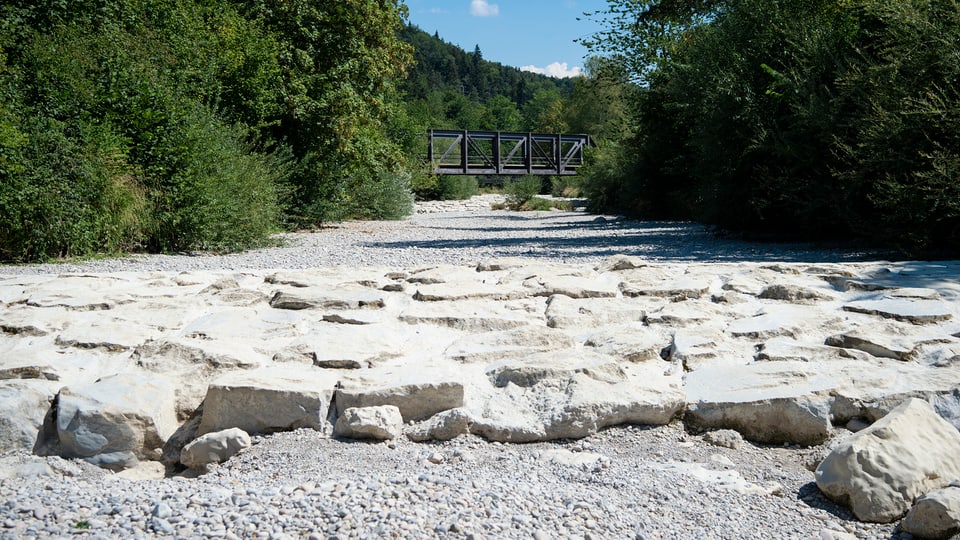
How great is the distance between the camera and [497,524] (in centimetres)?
250

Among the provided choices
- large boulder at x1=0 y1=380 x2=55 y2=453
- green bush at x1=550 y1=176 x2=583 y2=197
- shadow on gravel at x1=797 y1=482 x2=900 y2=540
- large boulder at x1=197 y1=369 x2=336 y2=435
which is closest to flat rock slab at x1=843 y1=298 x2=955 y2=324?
shadow on gravel at x1=797 y1=482 x2=900 y2=540

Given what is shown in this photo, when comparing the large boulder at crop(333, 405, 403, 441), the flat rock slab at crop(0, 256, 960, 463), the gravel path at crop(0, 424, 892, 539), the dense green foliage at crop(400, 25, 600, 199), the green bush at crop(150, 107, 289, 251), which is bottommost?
the gravel path at crop(0, 424, 892, 539)

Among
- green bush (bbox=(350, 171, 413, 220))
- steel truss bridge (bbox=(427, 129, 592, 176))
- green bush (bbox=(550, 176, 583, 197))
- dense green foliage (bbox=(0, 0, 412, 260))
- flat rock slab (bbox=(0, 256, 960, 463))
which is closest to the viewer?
flat rock slab (bbox=(0, 256, 960, 463))

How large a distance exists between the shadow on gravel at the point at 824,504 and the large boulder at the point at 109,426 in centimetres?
264

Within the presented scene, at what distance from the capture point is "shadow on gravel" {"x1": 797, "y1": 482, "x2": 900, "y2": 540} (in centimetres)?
262

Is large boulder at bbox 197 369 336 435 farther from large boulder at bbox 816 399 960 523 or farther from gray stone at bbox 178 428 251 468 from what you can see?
large boulder at bbox 816 399 960 523

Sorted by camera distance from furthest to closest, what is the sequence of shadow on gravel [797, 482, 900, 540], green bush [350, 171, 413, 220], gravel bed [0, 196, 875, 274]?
1. green bush [350, 171, 413, 220]
2. gravel bed [0, 196, 875, 274]
3. shadow on gravel [797, 482, 900, 540]

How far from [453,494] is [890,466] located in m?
1.57

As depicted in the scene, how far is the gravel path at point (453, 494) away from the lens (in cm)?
249

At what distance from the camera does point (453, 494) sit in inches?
107

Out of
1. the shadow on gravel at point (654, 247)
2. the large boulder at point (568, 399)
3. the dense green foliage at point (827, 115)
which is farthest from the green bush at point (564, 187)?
the large boulder at point (568, 399)

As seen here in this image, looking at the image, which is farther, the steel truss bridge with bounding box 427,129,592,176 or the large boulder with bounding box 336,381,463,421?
the steel truss bridge with bounding box 427,129,592,176

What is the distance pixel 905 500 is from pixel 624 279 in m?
3.11

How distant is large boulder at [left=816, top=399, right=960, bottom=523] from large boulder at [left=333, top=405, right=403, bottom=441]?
172 cm
